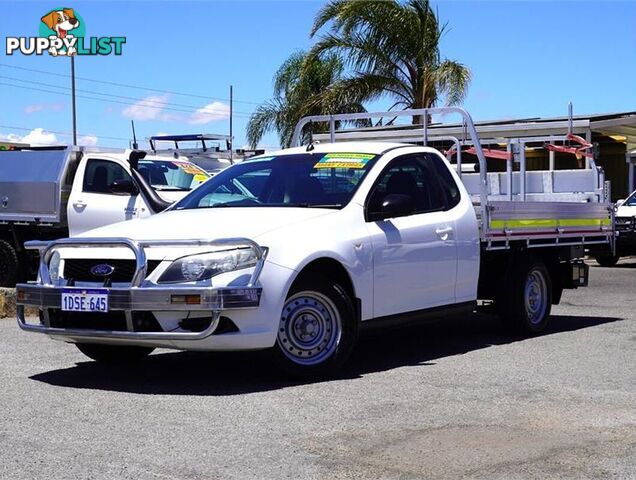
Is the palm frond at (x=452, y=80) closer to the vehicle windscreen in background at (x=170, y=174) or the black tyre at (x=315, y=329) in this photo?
the vehicle windscreen in background at (x=170, y=174)

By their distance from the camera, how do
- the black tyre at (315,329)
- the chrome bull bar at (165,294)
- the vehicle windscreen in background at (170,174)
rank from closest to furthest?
the chrome bull bar at (165,294) → the black tyre at (315,329) → the vehicle windscreen in background at (170,174)

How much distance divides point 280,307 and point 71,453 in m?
2.11

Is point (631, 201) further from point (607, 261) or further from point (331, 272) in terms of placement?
point (331, 272)

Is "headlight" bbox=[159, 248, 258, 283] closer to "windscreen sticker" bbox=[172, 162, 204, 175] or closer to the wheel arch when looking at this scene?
the wheel arch

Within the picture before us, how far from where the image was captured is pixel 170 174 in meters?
16.0

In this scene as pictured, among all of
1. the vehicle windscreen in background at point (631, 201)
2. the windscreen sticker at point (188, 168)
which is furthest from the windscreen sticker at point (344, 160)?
the vehicle windscreen in background at point (631, 201)

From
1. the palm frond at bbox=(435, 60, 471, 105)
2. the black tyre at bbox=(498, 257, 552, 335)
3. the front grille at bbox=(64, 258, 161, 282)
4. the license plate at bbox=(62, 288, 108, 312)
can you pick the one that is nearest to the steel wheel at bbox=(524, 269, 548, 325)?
the black tyre at bbox=(498, 257, 552, 335)

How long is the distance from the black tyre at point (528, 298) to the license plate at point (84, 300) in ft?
13.9

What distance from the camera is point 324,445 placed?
563cm

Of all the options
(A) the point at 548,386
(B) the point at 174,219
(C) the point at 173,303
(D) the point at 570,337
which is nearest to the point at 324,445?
(C) the point at 173,303

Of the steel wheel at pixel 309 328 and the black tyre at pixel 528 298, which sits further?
the black tyre at pixel 528 298

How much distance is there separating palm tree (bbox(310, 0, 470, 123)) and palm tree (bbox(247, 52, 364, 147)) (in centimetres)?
37

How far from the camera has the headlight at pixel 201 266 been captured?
699 cm

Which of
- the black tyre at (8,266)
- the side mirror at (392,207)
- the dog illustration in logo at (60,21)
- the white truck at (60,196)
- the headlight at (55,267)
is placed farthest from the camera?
the dog illustration in logo at (60,21)
